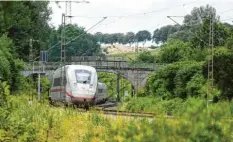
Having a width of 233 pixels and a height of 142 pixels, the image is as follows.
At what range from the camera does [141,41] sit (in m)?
104

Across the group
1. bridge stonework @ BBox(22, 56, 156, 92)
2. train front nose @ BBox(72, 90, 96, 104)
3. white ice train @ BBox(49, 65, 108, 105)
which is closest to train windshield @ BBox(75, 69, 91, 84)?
white ice train @ BBox(49, 65, 108, 105)

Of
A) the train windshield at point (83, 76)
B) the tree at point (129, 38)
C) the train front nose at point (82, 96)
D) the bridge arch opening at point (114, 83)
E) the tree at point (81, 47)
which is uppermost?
the tree at point (129, 38)

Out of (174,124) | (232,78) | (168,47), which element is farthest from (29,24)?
(174,124)

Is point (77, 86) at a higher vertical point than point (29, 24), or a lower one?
lower

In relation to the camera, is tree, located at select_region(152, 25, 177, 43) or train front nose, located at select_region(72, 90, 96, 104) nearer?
train front nose, located at select_region(72, 90, 96, 104)

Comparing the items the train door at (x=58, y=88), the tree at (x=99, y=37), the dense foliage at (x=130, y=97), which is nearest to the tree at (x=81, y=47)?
the dense foliage at (x=130, y=97)

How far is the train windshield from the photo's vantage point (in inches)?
1794

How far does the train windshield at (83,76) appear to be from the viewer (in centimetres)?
4558

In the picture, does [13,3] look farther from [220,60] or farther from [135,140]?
[220,60]

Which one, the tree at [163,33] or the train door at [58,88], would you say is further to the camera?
the tree at [163,33]

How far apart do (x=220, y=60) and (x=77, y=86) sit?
10755 millimetres

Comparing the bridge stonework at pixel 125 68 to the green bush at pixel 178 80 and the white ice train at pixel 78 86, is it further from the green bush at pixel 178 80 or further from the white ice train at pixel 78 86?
the white ice train at pixel 78 86

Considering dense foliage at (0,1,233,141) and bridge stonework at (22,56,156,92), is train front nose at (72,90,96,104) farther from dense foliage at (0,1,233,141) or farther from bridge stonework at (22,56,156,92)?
bridge stonework at (22,56,156,92)

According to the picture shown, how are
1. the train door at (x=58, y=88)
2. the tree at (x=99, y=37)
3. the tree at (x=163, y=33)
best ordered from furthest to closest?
1. the tree at (x=163, y=33)
2. the tree at (x=99, y=37)
3. the train door at (x=58, y=88)
